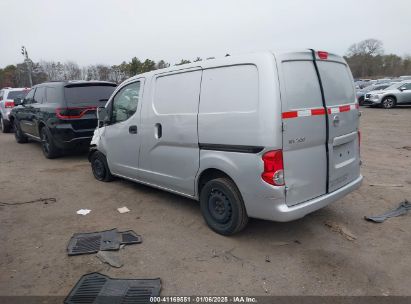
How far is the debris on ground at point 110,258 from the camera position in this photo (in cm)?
349

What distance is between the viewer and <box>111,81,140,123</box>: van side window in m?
5.10

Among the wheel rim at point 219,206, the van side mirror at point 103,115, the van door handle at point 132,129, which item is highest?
the van side mirror at point 103,115

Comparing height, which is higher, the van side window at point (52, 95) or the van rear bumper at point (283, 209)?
the van side window at point (52, 95)

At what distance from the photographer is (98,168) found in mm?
6453

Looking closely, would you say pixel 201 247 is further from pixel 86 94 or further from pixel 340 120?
pixel 86 94

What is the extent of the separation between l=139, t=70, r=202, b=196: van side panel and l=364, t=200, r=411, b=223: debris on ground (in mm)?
2320

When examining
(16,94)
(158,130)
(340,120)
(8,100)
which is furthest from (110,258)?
(16,94)

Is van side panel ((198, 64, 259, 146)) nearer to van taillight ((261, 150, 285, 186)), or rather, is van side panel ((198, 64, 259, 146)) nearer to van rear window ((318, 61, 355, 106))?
van taillight ((261, 150, 285, 186))

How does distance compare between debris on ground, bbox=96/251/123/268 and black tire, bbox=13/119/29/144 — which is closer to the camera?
debris on ground, bbox=96/251/123/268

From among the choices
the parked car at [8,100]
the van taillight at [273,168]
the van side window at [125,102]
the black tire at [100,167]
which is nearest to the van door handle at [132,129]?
the van side window at [125,102]

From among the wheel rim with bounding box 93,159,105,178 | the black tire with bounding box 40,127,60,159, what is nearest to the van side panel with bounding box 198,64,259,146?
the wheel rim with bounding box 93,159,105,178

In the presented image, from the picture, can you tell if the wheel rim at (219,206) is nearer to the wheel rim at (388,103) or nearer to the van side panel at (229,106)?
the van side panel at (229,106)

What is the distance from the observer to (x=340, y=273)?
3.22 metres

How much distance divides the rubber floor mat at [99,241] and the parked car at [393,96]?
66.4 feet
